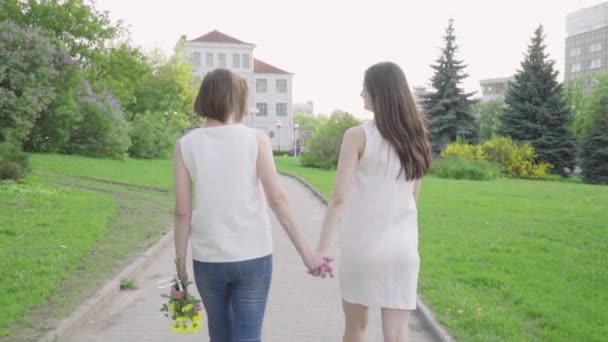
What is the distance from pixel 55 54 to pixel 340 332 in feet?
86.4

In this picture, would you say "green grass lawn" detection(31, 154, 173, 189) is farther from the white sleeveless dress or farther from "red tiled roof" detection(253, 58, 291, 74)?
"red tiled roof" detection(253, 58, 291, 74)

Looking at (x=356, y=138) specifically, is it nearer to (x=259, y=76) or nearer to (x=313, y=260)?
(x=313, y=260)

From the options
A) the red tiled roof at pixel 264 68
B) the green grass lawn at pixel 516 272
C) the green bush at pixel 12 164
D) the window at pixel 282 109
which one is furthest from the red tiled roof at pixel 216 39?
the green grass lawn at pixel 516 272

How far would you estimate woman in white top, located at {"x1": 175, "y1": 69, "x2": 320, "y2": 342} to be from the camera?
2.92 metres

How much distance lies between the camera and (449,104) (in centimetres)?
4369

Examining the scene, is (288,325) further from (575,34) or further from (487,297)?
(575,34)

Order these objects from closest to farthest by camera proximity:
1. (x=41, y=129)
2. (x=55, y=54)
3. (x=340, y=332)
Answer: (x=340, y=332)
(x=55, y=54)
(x=41, y=129)

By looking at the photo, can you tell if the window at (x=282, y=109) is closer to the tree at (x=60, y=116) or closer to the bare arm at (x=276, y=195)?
the tree at (x=60, y=116)

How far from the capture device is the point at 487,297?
6434 millimetres

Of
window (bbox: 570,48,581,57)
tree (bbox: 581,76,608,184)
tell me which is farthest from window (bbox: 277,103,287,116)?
window (bbox: 570,48,581,57)

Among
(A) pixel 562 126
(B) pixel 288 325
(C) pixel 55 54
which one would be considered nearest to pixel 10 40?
(C) pixel 55 54

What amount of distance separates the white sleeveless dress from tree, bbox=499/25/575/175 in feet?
133

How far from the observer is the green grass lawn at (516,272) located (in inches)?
214

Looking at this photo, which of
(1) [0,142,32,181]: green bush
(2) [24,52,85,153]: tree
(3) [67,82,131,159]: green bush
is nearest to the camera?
(1) [0,142,32,181]: green bush
